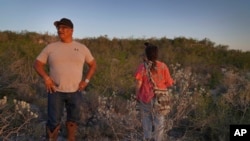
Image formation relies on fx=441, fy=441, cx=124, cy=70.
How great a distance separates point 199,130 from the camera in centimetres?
799

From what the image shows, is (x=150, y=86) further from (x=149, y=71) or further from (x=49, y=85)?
(x=49, y=85)

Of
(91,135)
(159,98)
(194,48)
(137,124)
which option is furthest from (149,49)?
(194,48)

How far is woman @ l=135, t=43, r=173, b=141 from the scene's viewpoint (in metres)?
6.14

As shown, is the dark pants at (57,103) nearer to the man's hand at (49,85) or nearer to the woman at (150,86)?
the man's hand at (49,85)

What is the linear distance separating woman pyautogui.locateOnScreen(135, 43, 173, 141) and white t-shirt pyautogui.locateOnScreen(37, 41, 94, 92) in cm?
86

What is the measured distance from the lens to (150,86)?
20.6 ft

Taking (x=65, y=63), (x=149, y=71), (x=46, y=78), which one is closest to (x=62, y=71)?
(x=65, y=63)

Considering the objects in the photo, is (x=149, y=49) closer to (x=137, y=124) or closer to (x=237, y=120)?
(x=137, y=124)

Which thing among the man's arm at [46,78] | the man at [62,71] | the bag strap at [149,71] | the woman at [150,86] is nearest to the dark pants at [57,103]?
the man at [62,71]

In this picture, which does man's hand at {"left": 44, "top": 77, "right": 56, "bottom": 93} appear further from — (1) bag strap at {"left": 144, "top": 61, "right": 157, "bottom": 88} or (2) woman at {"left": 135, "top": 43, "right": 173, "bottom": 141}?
(1) bag strap at {"left": 144, "top": 61, "right": 157, "bottom": 88}

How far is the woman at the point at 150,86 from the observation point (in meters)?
6.14

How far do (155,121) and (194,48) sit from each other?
20.4 meters

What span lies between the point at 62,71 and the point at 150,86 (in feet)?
4.13

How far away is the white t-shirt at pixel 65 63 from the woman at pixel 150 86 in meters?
0.86
